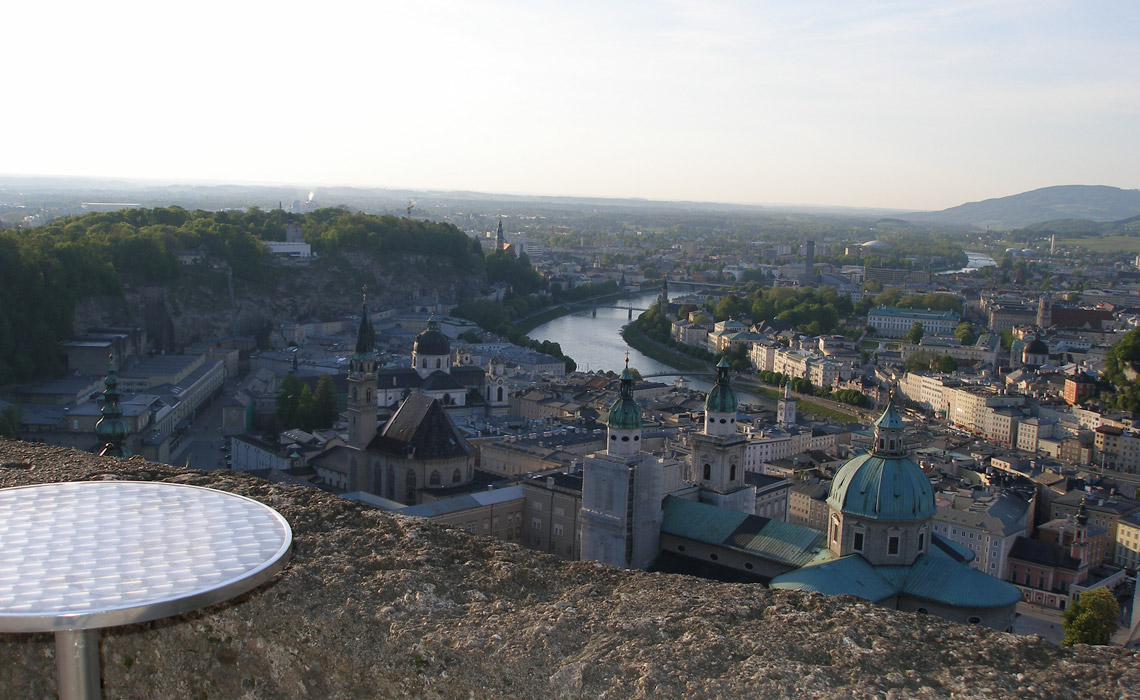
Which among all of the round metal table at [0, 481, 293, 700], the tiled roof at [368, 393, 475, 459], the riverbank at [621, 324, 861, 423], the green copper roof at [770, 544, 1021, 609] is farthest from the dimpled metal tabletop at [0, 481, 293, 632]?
the riverbank at [621, 324, 861, 423]

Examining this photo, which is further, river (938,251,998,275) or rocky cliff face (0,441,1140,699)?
river (938,251,998,275)

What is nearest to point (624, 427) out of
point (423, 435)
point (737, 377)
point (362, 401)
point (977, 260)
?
point (423, 435)

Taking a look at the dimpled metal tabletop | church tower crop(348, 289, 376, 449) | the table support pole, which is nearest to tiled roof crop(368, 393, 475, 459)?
church tower crop(348, 289, 376, 449)

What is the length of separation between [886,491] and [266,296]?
27192mm

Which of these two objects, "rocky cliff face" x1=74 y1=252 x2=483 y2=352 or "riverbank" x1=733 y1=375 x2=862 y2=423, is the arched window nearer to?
"riverbank" x1=733 y1=375 x2=862 y2=423

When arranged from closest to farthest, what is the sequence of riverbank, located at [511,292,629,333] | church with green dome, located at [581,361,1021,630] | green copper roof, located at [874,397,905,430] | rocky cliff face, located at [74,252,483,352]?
1. church with green dome, located at [581,361,1021,630]
2. green copper roof, located at [874,397,905,430]
3. rocky cliff face, located at [74,252,483,352]
4. riverbank, located at [511,292,629,333]

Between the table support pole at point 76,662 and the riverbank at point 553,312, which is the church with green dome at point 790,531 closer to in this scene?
the table support pole at point 76,662

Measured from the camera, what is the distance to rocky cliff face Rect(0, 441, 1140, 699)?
176 cm

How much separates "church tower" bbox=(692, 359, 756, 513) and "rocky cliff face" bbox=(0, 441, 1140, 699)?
8.47m

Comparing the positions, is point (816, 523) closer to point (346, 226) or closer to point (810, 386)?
point (810, 386)

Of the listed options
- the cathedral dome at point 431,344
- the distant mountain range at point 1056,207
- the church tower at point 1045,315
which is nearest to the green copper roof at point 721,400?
the cathedral dome at point 431,344

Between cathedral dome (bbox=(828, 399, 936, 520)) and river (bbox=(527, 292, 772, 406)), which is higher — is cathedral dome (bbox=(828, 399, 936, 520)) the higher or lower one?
the higher one

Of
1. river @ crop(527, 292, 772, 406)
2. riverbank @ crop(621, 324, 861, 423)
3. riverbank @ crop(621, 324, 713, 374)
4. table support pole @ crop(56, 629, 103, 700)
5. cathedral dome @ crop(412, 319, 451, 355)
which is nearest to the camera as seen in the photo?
table support pole @ crop(56, 629, 103, 700)

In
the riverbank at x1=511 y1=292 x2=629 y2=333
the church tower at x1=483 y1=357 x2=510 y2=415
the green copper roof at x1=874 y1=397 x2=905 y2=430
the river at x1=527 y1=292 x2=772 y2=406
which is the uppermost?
the green copper roof at x1=874 y1=397 x2=905 y2=430
